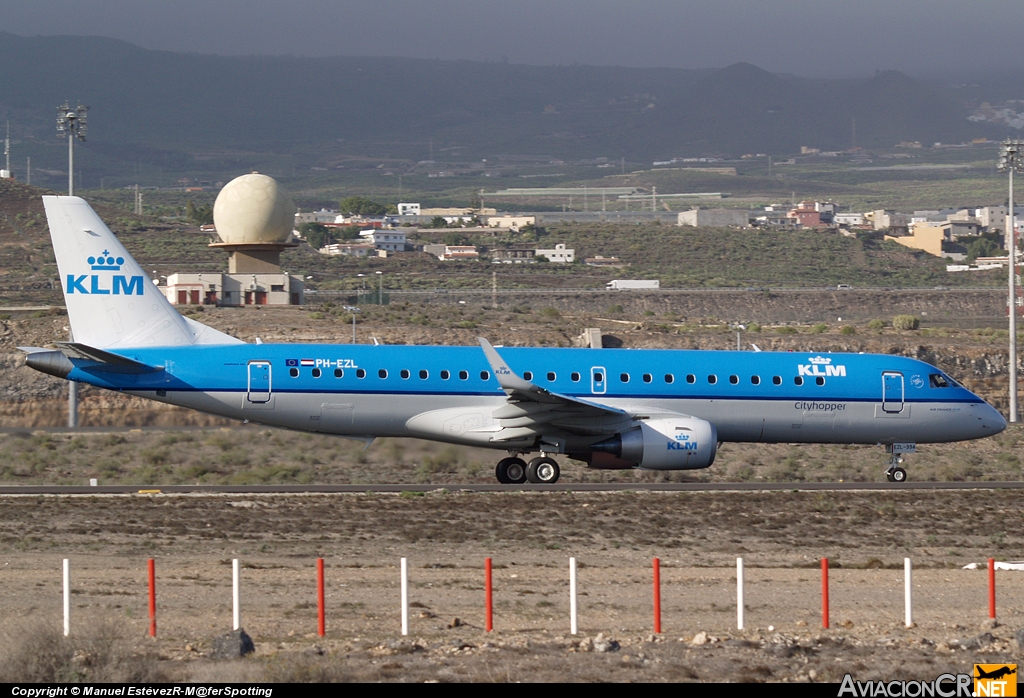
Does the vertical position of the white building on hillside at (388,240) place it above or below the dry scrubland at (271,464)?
above

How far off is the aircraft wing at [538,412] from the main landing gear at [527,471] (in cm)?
81

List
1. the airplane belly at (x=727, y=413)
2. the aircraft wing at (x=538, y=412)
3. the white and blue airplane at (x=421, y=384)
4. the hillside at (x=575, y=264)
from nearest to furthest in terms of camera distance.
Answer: the aircraft wing at (x=538, y=412) < the white and blue airplane at (x=421, y=384) < the airplane belly at (x=727, y=413) < the hillside at (x=575, y=264)

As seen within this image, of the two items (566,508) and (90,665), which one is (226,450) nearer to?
(566,508)

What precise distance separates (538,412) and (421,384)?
2.72 metres

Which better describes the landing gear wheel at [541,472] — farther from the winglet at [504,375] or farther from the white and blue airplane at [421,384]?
the winglet at [504,375]

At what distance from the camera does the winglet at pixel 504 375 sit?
29.6 meters

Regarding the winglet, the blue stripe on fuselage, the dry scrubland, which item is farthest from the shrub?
the winglet

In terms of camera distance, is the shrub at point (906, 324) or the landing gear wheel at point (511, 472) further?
the shrub at point (906, 324)

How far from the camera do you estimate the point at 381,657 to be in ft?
46.2

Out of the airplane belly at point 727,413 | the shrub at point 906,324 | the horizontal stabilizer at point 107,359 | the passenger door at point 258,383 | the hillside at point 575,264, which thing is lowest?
the airplane belly at point 727,413

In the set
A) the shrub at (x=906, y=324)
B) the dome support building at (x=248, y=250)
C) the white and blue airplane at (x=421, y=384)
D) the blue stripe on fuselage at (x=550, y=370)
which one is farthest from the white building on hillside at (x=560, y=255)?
the white and blue airplane at (x=421, y=384)

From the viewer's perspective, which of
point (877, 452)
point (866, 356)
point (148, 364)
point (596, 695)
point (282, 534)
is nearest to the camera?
point (596, 695)

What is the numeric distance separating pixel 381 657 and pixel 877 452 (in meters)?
29.0

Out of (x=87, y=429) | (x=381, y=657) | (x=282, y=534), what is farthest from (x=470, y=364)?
(x=381, y=657)
